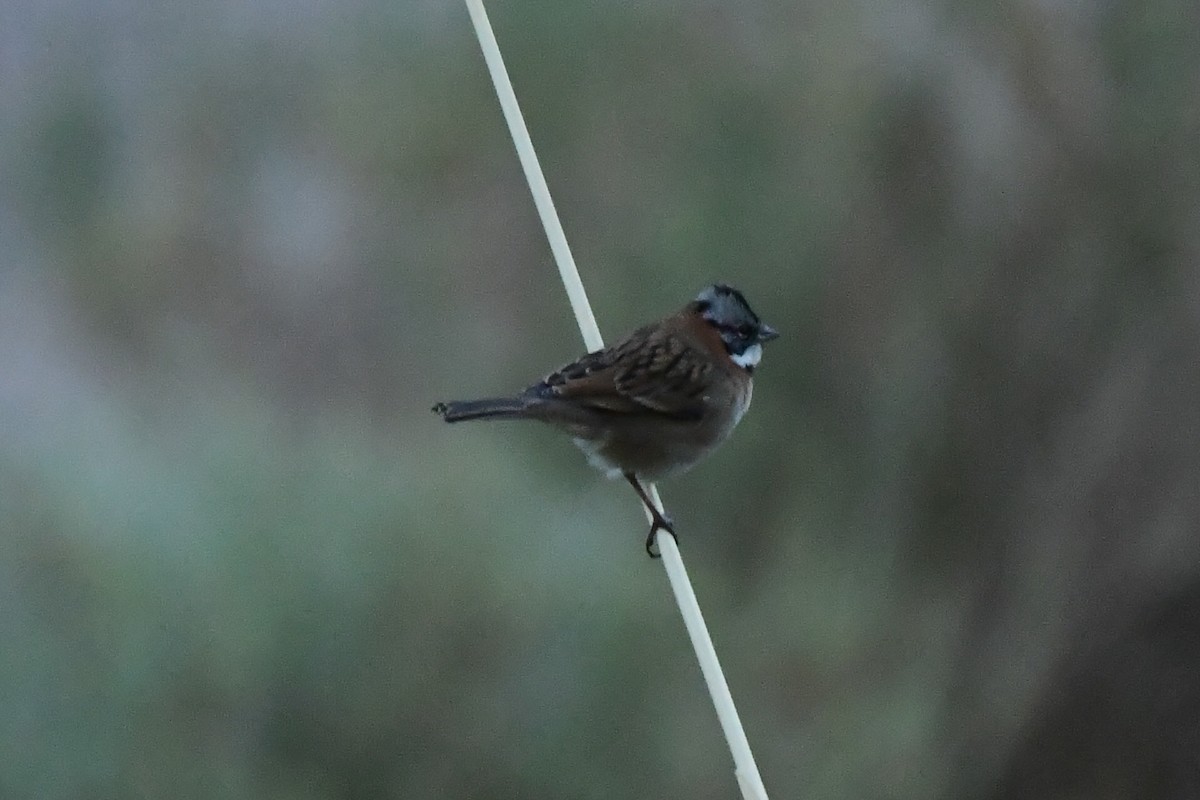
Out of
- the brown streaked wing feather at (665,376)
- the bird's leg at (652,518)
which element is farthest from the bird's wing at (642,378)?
the bird's leg at (652,518)

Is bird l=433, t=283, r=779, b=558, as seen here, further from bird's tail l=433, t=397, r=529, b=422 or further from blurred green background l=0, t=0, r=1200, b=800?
blurred green background l=0, t=0, r=1200, b=800

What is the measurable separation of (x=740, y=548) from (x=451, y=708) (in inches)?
16.3

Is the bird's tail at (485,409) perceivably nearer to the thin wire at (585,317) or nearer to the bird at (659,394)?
the bird at (659,394)

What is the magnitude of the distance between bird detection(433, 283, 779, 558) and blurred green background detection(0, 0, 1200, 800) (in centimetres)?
11

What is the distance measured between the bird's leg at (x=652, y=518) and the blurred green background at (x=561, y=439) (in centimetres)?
4

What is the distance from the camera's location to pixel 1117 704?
1.42m

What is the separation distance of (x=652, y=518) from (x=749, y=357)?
24cm

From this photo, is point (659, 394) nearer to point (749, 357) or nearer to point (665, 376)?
point (665, 376)

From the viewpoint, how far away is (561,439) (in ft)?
4.76

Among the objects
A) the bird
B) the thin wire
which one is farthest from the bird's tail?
the thin wire

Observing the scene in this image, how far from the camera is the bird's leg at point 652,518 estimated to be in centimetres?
138

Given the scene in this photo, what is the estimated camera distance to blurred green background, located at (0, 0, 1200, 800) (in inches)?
51.3

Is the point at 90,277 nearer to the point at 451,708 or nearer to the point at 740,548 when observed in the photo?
the point at 451,708

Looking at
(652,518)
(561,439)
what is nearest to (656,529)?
(652,518)
